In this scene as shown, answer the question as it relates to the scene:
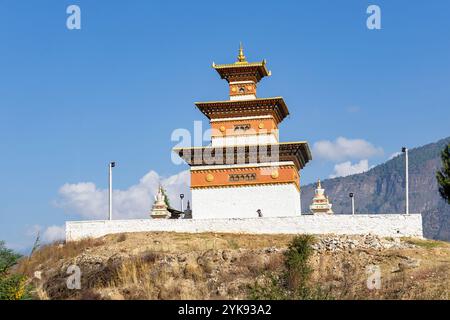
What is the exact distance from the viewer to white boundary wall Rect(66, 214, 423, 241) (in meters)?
44.5

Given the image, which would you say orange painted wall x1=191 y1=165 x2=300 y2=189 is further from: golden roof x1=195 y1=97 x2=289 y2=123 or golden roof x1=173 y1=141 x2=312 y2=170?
golden roof x1=195 y1=97 x2=289 y2=123

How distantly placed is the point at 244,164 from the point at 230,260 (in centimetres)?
1209

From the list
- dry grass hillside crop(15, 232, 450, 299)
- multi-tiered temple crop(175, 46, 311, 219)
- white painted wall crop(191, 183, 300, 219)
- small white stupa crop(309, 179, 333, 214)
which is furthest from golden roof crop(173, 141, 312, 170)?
dry grass hillside crop(15, 232, 450, 299)

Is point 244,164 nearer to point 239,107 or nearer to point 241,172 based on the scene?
point 241,172

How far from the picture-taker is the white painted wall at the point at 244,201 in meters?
50.8

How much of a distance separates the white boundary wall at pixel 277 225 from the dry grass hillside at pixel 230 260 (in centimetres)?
91

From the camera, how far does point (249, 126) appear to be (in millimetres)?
53781

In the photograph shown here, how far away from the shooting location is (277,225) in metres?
45.7

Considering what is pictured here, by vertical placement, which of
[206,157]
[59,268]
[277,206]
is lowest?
[59,268]

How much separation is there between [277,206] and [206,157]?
19.3 feet

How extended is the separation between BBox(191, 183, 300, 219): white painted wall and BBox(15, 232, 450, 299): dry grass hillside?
207 inches

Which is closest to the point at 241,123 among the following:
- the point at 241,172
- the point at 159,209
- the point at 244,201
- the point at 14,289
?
the point at 241,172
